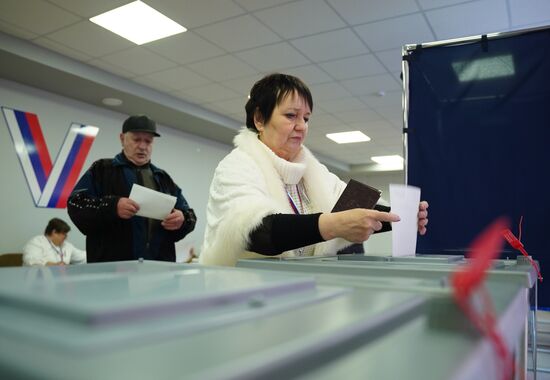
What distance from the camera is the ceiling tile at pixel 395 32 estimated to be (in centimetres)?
346

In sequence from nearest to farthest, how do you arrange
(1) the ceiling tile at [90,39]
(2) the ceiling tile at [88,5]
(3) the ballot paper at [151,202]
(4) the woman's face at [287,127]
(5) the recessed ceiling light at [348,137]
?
1. (4) the woman's face at [287,127]
2. (3) the ballot paper at [151,202]
3. (2) the ceiling tile at [88,5]
4. (1) the ceiling tile at [90,39]
5. (5) the recessed ceiling light at [348,137]

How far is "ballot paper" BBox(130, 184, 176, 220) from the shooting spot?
187cm

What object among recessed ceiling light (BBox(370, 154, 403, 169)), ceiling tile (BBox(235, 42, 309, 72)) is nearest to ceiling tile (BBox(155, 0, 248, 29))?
ceiling tile (BBox(235, 42, 309, 72))

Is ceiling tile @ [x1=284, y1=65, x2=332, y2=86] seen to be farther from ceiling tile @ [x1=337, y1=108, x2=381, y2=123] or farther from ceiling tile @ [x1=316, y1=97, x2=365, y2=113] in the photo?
ceiling tile @ [x1=337, y1=108, x2=381, y2=123]

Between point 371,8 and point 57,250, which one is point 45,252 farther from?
point 371,8

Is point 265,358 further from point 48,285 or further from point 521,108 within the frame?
point 521,108

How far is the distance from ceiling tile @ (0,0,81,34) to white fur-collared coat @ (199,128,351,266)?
270cm

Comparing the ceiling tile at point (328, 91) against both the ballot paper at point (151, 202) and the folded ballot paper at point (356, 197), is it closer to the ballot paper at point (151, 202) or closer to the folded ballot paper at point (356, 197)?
the ballot paper at point (151, 202)

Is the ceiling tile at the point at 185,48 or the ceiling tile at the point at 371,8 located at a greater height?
the ceiling tile at the point at 371,8

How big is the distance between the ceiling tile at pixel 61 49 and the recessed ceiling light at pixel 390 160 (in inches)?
256

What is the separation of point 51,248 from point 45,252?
0.08m

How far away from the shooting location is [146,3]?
329 cm

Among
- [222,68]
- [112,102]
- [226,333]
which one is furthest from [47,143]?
[226,333]

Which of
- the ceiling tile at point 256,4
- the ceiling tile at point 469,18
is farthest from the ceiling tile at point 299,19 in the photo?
the ceiling tile at point 469,18
